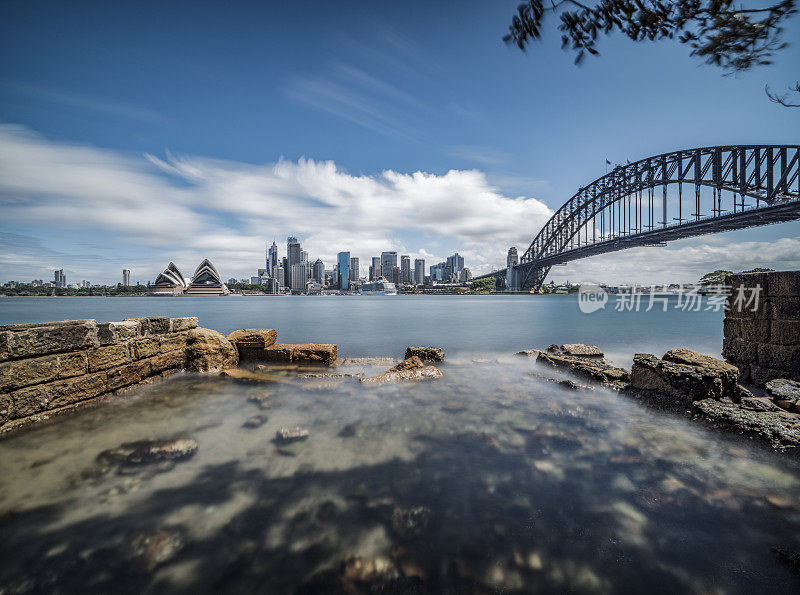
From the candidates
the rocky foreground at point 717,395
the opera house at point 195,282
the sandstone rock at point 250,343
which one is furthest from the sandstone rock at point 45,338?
the opera house at point 195,282

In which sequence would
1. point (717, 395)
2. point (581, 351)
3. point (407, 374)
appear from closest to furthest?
1. point (717, 395)
2. point (407, 374)
3. point (581, 351)

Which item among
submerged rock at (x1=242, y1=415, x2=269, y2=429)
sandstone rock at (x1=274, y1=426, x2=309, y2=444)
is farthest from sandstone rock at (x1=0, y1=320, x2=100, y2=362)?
sandstone rock at (x1=274, y1=426, x2=309, y2=444)

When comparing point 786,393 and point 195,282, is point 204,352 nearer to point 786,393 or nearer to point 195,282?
point 786,393

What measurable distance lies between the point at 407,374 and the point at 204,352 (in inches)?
191

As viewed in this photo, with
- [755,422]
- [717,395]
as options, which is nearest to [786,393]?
[717,395]

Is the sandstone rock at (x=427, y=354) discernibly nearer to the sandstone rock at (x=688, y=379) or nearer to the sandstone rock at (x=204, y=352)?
the sandstone rock at (x=688, y=379)

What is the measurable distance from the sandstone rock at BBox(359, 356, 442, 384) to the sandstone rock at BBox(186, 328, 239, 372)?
11.9 ft

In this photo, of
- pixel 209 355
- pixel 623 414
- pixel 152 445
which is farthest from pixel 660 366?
pixel 209 355

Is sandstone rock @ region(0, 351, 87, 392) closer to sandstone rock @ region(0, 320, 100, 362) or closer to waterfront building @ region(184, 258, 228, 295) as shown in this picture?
sandstone rock @ region(0, 320, 100, 362)

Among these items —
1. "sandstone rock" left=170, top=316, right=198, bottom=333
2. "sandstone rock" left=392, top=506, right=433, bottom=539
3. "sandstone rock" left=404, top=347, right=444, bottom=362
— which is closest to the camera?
"sandstone rock" left=392, top=506, right=433, bottom=539

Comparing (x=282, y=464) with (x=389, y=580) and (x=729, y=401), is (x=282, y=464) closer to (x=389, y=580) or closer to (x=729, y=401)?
(x=389, y=580)

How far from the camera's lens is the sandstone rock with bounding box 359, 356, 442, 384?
697cm

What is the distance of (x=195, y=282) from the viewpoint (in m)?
89.1

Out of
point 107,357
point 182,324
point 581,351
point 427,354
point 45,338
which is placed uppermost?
point 45,338
